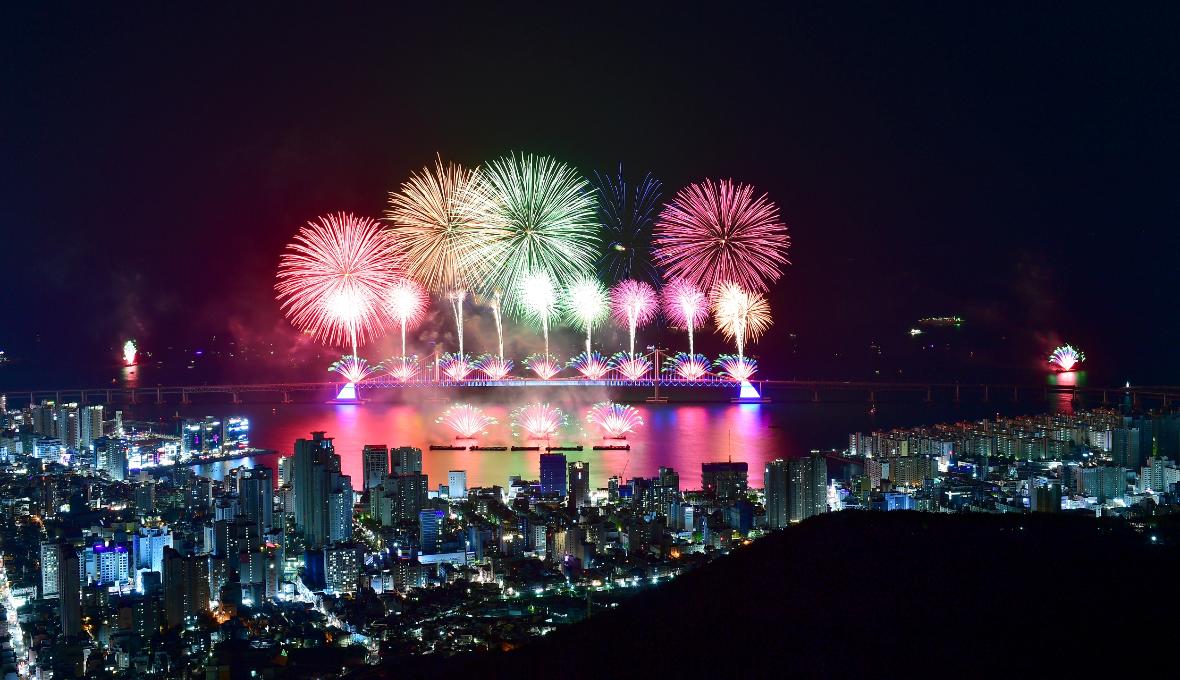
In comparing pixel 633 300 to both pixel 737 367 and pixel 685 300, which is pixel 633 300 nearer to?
pixel 685 300

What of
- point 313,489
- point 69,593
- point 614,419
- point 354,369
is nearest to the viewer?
point 69,593

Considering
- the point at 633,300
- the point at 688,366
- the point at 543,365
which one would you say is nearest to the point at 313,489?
the point at 633,300

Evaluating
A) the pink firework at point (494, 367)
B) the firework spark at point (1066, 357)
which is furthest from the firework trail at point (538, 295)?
the firework spark at point (1066, 357)

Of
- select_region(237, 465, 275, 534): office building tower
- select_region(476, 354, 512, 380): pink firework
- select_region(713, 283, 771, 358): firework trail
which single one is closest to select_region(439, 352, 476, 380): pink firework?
select_region(476, 354, 512, 380): pink firework

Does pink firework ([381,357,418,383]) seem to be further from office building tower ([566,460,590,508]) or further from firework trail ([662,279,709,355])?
office building tower ([566,460,590,508])

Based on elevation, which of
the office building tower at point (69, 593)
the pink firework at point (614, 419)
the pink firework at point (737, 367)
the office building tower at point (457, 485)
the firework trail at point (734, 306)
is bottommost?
the office building tower at point (69, 593)

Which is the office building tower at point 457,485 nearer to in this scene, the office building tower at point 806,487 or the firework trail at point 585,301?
the office building tower at point 806,487

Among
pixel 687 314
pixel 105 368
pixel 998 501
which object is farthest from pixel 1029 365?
pixel 105 368
